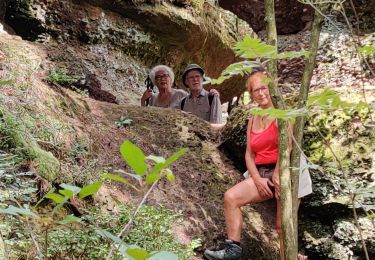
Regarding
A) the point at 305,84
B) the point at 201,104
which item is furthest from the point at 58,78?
the point at 305,84

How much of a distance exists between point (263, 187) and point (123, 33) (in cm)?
594

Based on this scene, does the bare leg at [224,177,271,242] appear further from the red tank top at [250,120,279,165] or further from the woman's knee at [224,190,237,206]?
the red tank top at [250,120,279,165]

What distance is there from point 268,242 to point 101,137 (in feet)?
6.81

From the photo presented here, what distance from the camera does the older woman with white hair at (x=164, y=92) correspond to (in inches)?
259

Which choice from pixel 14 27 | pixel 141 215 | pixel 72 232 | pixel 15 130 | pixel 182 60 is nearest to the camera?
pixel 72 232

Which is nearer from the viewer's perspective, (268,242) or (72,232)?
(72,232)

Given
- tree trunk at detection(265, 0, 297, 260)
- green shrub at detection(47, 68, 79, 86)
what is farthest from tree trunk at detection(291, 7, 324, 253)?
green shrub at detection(47, 68, 79, 86)

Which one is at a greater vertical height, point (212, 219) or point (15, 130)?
point (15, 130)

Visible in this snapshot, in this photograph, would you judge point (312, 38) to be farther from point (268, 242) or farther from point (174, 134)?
point (174, 134)

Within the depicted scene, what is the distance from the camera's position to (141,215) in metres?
3.03

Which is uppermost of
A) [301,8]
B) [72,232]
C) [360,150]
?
[301,8]

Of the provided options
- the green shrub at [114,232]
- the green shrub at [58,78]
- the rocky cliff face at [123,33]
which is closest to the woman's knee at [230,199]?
the green shrub at [114,232]

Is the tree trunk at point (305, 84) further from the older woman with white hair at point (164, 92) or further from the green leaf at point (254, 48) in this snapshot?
the older woman with white hair at point (164, 92)

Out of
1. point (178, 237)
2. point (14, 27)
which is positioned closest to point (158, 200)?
point (178, 237)
